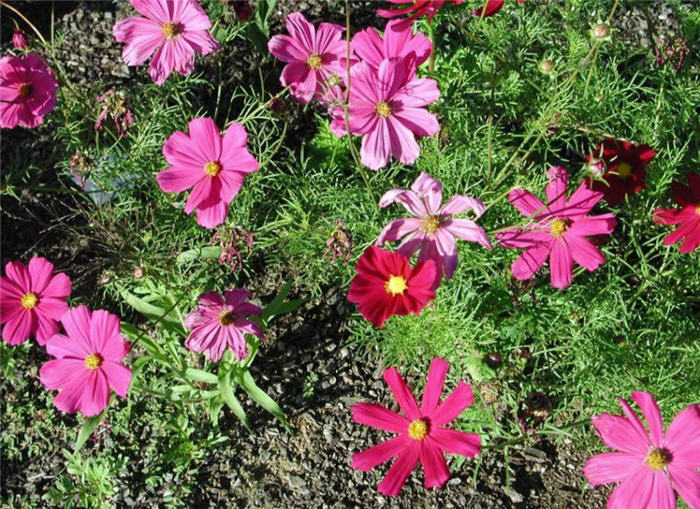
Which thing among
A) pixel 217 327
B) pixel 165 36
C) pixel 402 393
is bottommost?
pixel 402 393

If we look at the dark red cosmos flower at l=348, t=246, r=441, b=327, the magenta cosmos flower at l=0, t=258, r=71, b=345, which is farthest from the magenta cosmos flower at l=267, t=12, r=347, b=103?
the magenta cosmos flower at l=0, t=258, r=71, b=345

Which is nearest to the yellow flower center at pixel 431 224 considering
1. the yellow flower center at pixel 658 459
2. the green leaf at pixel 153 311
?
the yellow flower center at pixel 658 459

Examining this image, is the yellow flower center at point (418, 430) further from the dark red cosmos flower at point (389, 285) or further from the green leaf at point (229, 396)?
the green leaf at point (229, 396)

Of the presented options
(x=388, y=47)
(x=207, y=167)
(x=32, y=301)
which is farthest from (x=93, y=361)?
(x=388, y=47)

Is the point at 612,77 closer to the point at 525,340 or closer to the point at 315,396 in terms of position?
the point at 525,340

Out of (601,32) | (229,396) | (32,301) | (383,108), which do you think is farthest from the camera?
(229,396)

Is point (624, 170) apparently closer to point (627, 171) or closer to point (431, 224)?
point (627, 171)

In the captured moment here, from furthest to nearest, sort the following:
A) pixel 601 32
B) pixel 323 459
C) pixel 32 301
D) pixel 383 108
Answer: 1. pixel 323 459
2. pixel 32 301
3. pixel 383 108
4. pixel 601 32
